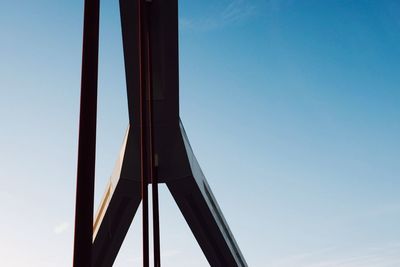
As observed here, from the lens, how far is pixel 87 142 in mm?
3855

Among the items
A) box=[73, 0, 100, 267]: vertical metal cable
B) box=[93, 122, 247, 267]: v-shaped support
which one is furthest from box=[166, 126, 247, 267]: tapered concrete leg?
box=[73, 0, 100, 267]: vertical metal cable

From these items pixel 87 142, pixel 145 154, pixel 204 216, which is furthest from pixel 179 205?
pixel 87 142

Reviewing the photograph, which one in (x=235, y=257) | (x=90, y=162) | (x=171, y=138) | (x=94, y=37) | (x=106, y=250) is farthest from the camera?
(x=235, y=257)

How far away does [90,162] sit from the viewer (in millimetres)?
3791

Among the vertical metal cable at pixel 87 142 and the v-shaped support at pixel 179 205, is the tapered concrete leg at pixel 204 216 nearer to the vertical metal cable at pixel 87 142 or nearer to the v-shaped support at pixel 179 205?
the v-shaped support at pixel 179 205

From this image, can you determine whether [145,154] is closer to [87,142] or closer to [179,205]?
[87,142]

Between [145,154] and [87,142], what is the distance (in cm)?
403

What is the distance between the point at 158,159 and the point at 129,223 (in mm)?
3223

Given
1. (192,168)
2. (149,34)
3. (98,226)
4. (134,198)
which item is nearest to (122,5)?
(149,34)

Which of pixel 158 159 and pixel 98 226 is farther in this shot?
pixel 98 226

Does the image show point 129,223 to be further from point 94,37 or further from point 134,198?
point 94,37

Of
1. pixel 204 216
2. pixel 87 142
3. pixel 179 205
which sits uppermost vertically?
pixel 179 205

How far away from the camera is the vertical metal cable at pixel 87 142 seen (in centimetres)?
354

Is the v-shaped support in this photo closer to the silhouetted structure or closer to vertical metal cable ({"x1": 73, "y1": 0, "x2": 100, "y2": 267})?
the silhouetted structure
